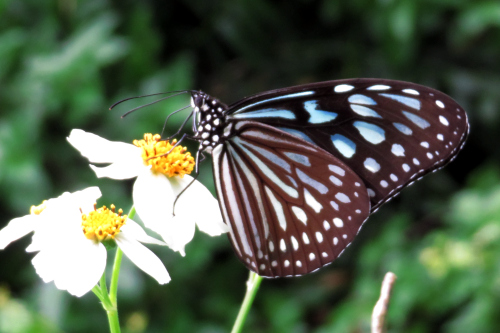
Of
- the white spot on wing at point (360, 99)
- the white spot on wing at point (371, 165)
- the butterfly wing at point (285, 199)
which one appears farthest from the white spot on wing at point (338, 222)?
the white spot on wing at point (360, 99)

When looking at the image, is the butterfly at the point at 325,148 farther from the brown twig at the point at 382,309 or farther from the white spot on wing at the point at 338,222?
the brown twig at the point at 382,309

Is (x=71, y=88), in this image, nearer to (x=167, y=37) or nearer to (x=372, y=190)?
(x=167, y=37)

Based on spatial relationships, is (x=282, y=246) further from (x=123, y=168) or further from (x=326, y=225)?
(x=123, y=168)

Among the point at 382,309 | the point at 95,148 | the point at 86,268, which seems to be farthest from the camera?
the point at 95,148

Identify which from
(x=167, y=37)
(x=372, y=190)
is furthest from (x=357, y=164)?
(x=167, y=37)


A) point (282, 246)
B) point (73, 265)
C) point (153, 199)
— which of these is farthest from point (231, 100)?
point (73, 265)

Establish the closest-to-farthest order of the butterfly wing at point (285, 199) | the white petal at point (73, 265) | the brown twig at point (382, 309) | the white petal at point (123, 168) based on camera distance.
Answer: the brown twig at point (382, 309)
the white petal at point (73, 265)
the white petal at point (123, 168)
the butterfly wing at point (285, 199)
